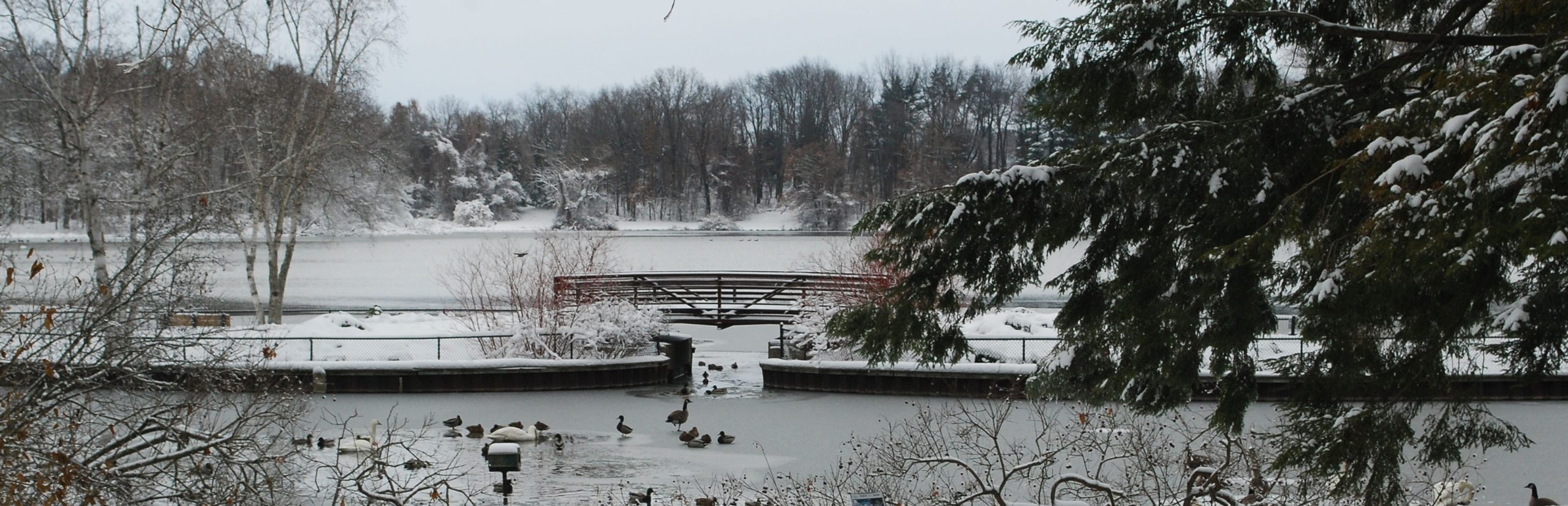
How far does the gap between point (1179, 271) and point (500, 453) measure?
6.77 m

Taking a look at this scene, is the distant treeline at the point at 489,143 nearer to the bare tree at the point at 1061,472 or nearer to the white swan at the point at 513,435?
the white swan at the point at 513,435

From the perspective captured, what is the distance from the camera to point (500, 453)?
11.5 metres

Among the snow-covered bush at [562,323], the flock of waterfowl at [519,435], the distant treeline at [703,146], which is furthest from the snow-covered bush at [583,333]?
the distant treeline at [703,146]

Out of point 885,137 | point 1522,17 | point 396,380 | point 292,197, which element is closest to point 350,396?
point 396,380

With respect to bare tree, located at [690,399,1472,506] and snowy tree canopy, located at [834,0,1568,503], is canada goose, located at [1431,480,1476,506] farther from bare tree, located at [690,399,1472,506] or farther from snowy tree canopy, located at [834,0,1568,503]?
snowy tree canopy, located at [834,0,1568,503]

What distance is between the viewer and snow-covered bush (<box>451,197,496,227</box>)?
264 ft

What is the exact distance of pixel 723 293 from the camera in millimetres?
30672

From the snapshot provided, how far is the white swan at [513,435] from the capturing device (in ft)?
54.2

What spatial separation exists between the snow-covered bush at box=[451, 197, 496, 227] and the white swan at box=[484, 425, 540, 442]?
65.9 m

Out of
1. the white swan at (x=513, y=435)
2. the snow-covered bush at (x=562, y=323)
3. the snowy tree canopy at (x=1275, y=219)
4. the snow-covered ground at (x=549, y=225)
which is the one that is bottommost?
the white swan at (x=513, y=435)

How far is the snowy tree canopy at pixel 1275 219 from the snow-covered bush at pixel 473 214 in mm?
75246

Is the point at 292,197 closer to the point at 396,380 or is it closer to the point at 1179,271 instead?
the point at 396,380

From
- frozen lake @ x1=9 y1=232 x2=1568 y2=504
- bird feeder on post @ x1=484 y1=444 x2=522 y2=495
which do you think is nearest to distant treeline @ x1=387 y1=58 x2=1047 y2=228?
frozen lake @ x1=9 y1=232 x2=1568 y2=504

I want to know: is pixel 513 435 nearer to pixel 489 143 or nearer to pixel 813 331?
pixel 813 331
